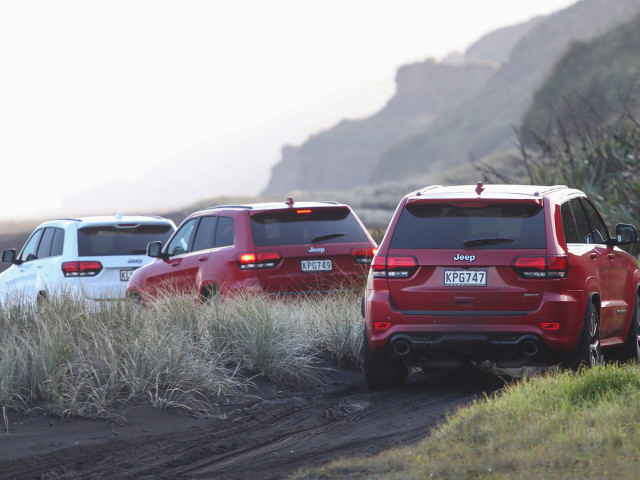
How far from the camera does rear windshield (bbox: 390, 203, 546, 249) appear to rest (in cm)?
915

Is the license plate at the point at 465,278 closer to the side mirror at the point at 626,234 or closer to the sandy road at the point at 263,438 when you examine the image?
the sandy road at the point at 263,438

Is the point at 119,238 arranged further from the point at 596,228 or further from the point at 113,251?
the point at 596,228

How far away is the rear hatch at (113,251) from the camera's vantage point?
15.4 meters

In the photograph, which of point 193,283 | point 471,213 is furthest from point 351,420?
point 193,283

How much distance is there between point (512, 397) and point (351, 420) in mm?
1372

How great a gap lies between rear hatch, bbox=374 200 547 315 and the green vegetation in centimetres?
109

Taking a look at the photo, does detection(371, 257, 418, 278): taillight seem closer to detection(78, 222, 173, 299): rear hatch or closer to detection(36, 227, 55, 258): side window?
detection(78, 222, 173, 299): rear hatch

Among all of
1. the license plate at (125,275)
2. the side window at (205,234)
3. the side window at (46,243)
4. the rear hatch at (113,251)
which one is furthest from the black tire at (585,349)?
the side window at (46,243)

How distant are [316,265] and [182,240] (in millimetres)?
2350

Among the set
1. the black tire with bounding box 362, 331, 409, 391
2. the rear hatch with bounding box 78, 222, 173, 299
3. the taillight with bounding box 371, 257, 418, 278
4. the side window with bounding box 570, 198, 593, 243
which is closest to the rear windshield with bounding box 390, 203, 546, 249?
the taillight with bounding box 371, 257, 418, 278

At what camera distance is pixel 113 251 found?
1583 centimetres

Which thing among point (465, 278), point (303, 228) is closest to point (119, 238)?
point (303, 228)

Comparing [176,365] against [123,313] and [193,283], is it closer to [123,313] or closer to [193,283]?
[123,313]

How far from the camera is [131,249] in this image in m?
15.8
